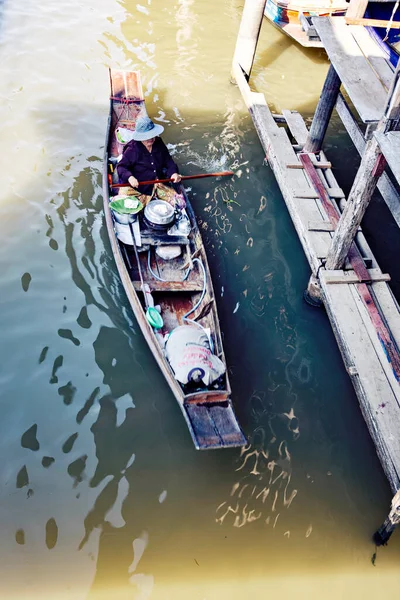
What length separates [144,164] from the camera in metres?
6.80

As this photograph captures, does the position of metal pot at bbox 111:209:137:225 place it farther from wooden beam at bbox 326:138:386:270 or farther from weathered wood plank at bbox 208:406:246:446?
weathered wood plank at bbox 208:406:246:446

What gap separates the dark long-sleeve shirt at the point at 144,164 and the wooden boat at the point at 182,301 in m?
0.38

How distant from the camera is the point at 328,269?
5.99m

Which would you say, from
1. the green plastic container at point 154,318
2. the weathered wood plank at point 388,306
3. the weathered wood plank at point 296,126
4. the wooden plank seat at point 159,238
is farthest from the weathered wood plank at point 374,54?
the green plastic container at point 154,318

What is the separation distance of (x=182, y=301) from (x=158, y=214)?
123 cm

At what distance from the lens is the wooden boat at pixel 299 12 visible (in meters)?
10.8

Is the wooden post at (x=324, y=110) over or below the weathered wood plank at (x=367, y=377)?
over

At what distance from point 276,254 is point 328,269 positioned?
1270 mm

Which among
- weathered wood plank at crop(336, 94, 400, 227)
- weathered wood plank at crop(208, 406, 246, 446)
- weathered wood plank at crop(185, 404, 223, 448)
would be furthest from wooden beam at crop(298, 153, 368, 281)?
→ weathered wood plank at crop(185, 404, 223, 448)

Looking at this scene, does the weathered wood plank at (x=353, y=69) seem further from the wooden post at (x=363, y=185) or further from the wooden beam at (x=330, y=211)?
the wooden beam at (x=330, y=211)

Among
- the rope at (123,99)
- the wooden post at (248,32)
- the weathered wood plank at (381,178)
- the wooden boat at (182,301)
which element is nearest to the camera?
the wooden boat at (182,301)

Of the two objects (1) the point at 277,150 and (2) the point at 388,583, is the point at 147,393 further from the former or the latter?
(1) the point at 277,150

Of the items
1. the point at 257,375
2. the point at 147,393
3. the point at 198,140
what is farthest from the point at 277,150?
the point at 147,393

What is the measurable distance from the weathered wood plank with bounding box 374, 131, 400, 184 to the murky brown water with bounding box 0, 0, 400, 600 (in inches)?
92.8
